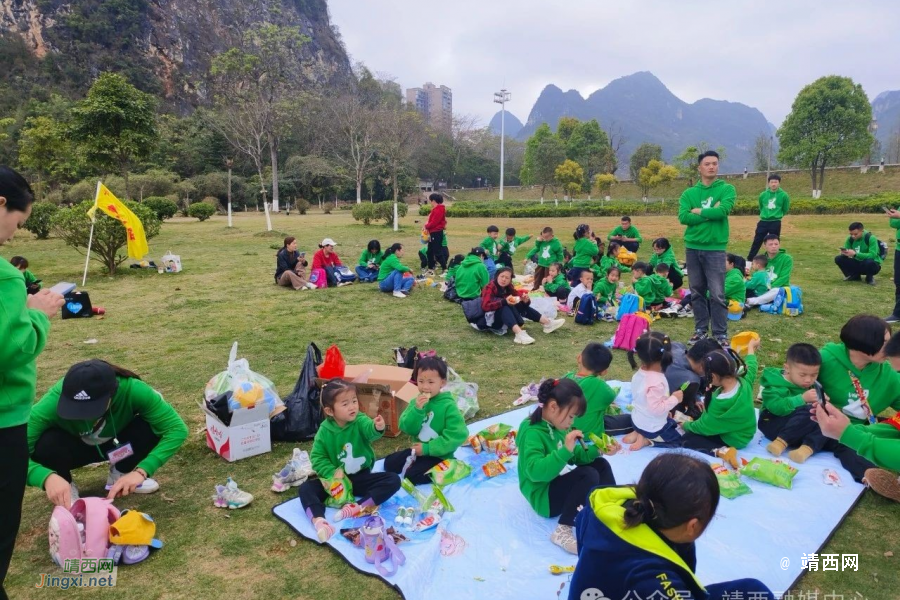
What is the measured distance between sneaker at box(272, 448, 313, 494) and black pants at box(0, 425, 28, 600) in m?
1.73

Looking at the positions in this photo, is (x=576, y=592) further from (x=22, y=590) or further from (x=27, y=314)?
(x=22, y=590)

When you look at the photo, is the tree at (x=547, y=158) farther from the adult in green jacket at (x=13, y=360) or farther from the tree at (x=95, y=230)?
the adult in green jacket at (x=13, y=360)

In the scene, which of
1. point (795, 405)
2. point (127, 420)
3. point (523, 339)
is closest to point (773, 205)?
point (523, 339)

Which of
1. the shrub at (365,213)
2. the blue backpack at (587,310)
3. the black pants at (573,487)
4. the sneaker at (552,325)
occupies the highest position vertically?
the shrub at (365,213)

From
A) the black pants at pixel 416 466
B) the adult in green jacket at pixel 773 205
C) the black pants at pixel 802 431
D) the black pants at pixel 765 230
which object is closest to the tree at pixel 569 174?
the black pants at pixel 765 230

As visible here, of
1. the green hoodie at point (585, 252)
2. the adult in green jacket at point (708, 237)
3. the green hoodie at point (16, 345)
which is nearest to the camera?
the green hoodie at point (16, 345)

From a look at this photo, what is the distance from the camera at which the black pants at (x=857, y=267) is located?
9.99 metres

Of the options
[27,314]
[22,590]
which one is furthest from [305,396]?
[27,314]

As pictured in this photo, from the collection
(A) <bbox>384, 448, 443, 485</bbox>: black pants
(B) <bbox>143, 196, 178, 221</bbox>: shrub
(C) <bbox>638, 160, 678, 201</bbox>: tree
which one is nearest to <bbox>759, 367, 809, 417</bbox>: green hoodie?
(A) <bbox>384, 448, 443, 485</bbox>: black pants

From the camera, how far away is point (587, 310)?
316 inches

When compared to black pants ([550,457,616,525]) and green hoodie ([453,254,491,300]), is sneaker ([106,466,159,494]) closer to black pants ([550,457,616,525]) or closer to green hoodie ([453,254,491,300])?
black pants ([550,457,616,525])

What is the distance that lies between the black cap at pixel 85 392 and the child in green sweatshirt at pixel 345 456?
124cm

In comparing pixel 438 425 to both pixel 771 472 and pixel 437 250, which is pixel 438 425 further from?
pixel 437 250

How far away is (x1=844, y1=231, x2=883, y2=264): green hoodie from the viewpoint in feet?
32.9
